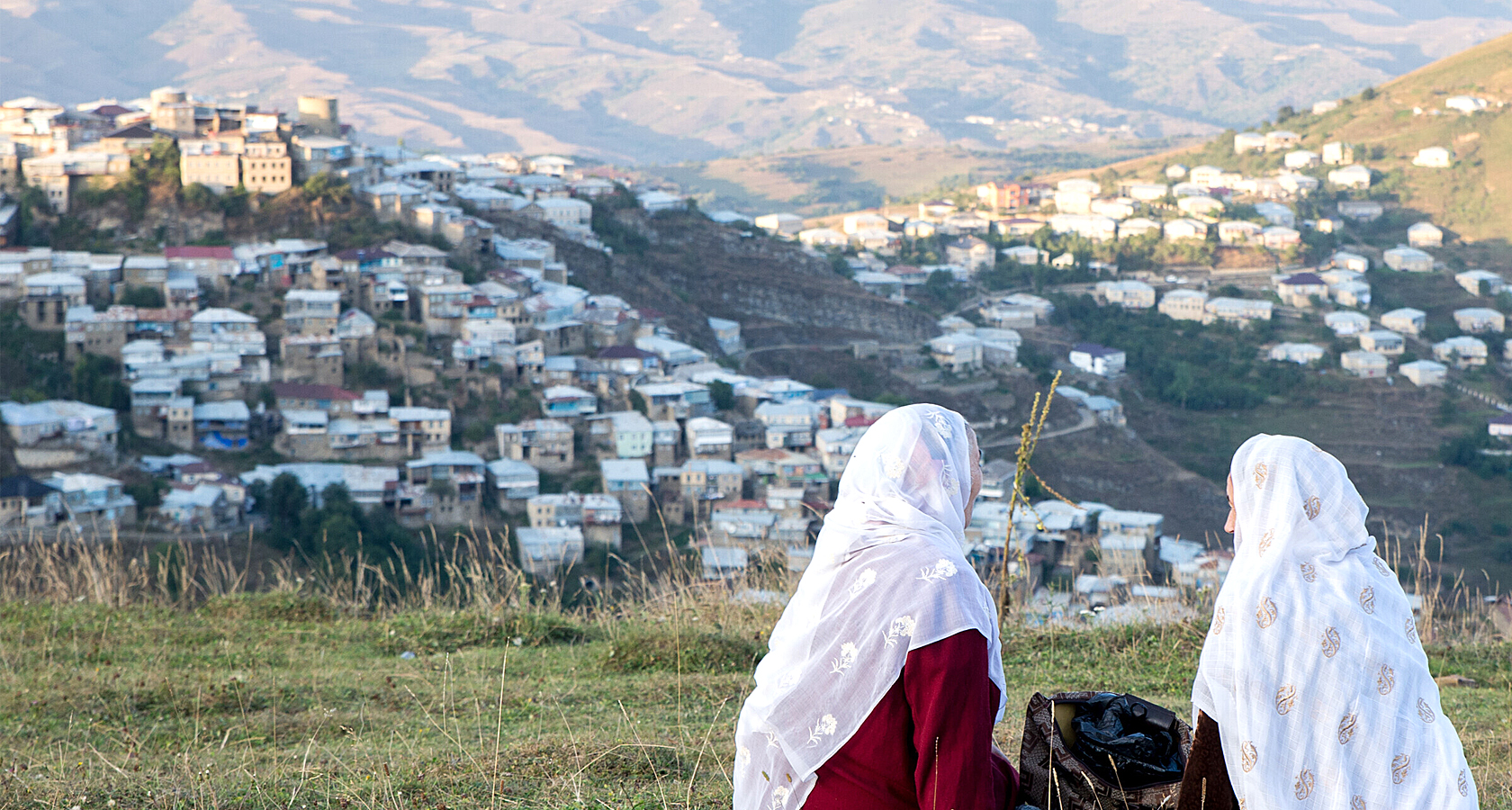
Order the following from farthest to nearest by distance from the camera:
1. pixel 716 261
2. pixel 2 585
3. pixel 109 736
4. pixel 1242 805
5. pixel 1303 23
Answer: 1. pixel 1303 23
2. pixel 716 261
3. pixel 2 585
4. pixel 109 736
5. pixel 1242 805

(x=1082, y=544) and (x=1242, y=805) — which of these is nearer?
(x=1242, y=805)

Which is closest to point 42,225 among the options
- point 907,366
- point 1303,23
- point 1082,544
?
point 907,366

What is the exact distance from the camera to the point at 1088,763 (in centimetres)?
170

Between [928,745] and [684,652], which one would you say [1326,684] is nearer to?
[928,745]

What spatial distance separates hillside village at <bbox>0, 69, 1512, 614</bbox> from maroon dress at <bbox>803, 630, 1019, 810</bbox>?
25.8 ft

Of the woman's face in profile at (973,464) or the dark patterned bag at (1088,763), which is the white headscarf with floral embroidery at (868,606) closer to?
the woman's face in profile at (973,464)

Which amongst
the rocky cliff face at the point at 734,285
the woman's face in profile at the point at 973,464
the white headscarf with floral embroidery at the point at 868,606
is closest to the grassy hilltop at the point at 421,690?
the white headscarf with floral embroidery at the point at 868,606

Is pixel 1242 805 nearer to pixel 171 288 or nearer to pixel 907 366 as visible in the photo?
pixel 171 288

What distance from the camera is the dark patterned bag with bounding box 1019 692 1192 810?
1672 mm

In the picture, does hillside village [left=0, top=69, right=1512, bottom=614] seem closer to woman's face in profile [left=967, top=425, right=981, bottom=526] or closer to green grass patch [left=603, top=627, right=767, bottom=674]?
green grass patch [left=603, top=627, right=767, bottom=674]

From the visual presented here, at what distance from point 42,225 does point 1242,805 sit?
975 inches

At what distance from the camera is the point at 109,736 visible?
2.67 meters

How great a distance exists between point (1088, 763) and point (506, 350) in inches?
739

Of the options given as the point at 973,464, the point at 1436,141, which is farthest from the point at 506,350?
the point at 1436,141
